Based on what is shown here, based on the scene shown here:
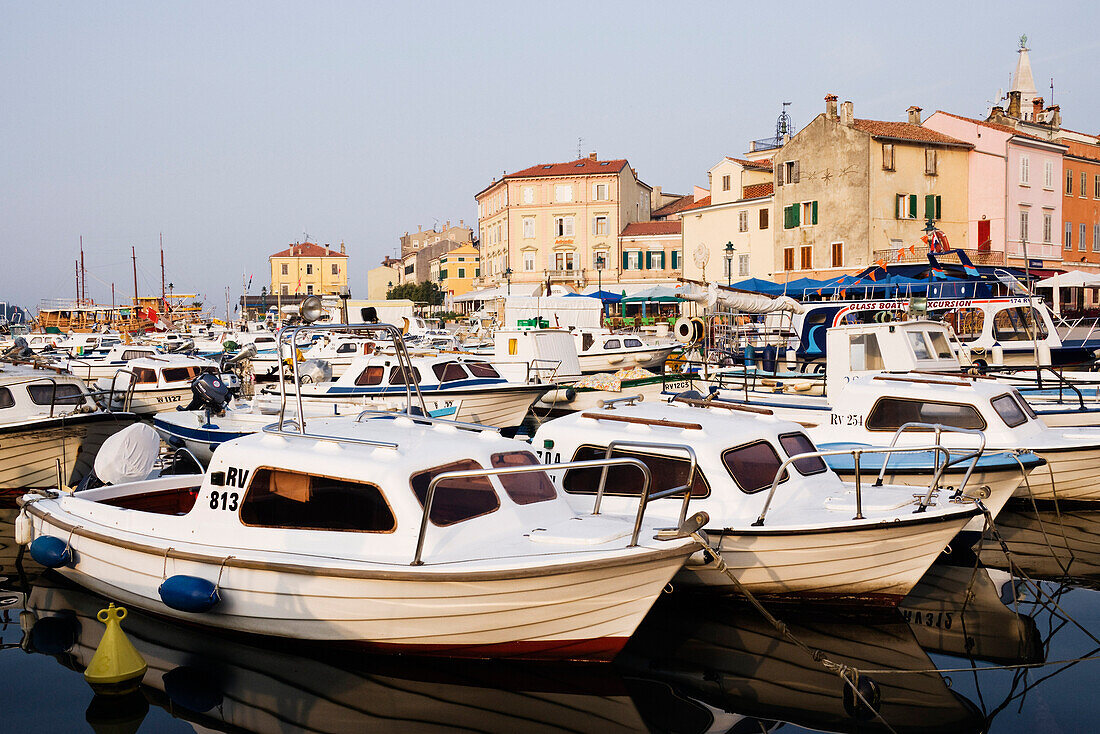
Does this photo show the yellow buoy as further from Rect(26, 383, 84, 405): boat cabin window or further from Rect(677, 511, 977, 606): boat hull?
Rect(26, 383, 84, 405): boat cabin window

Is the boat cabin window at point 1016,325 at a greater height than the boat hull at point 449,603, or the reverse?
the boat cabin window at point 1016,325

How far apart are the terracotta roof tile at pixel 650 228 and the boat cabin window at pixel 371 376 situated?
47464 mm

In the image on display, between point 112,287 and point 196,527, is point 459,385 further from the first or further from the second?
point 112,287

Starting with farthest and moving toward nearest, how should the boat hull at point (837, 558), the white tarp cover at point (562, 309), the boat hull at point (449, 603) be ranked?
the white tarp cover at point (562, 309) → the boat hull at point (837, 558) → the boat hull at point (449, 603)

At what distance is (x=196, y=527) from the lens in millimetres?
8688

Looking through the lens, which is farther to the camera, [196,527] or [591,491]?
[591,491]

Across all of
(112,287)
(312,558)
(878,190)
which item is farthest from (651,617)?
(112,287)

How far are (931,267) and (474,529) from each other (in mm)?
20166

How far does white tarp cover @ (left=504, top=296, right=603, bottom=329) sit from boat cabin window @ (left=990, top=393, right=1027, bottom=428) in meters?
25.4

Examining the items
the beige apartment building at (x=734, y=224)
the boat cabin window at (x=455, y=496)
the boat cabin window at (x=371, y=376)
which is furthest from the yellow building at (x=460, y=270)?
the boat cabin window at (x=455, y=496)

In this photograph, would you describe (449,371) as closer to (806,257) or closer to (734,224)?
(806,257)

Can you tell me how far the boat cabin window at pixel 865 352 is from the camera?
16875 millimetres

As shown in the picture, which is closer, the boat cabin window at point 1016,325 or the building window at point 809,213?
the boat cabin window at point 1016,325

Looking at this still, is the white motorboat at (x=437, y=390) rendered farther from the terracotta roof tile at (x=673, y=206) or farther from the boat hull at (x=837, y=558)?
the terracotta roof tile at (x=673, y=206)
